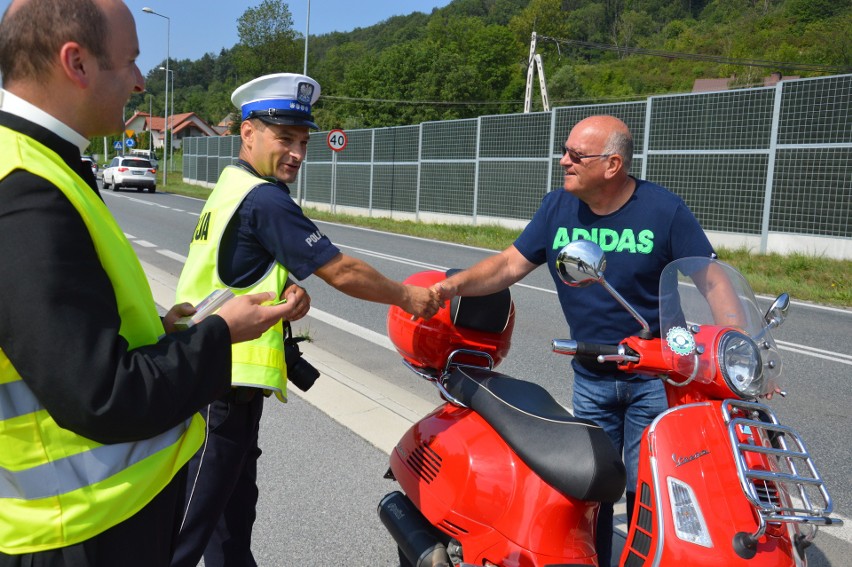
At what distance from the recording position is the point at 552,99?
69.9 meters

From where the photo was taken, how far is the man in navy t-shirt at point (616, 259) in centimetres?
281

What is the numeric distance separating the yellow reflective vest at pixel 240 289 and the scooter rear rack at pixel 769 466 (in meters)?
1.37

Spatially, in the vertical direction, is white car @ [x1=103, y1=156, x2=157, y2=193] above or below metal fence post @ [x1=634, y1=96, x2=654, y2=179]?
below

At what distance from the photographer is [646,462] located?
6.86ft

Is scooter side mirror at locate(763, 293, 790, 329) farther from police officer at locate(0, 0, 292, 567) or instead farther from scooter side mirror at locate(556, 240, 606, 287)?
police officer at locate(0, 0, 292, 567)

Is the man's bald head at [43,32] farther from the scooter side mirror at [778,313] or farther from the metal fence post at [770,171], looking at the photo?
the metal fence post at [770,171]

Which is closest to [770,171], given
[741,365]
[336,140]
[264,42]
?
[741,365]

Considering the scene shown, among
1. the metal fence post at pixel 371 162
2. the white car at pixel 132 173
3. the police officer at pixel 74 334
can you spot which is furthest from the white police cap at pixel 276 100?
the white car at pixel 132 173

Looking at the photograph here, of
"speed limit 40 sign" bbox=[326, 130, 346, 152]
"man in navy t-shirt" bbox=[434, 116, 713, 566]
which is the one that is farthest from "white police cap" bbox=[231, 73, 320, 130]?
"speed limit 40 sign" bbox=[326, 130, 346, 152]

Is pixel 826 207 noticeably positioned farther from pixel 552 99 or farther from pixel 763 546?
pixel 552 99

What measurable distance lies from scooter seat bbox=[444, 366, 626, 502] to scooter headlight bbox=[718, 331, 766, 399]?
408 mm

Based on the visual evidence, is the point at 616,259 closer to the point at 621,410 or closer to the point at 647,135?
the point at 621,410

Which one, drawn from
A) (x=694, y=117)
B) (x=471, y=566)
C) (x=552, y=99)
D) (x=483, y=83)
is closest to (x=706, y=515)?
(x=471, y=566)

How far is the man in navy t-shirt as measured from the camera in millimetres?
2811
